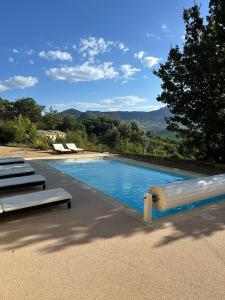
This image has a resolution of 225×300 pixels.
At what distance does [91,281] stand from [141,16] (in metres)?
12.4

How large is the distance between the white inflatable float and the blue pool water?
5.59 feet

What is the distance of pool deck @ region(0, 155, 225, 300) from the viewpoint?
2350 mm

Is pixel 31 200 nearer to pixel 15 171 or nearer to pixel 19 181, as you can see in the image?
pixel 19 181

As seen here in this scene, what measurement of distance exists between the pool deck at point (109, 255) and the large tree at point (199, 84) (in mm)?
5850

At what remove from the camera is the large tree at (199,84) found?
8672 millimetres

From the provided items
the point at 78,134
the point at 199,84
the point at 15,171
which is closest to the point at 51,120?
the point at 78,134

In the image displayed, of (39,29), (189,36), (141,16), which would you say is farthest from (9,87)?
(189,36)

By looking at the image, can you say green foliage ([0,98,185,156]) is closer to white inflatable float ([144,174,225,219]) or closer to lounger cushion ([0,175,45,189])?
white inflatable float ([144,174,225,219])

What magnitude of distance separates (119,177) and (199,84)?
4891mm

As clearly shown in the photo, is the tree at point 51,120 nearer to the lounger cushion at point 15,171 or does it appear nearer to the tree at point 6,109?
the tree at point 6,109

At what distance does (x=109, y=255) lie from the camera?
2957 mm

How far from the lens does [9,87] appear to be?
141 ft

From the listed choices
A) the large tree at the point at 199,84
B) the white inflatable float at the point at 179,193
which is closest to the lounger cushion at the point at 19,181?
the white inflatable float at the point at 179,193

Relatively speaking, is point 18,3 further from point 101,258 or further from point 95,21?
point 101,258
